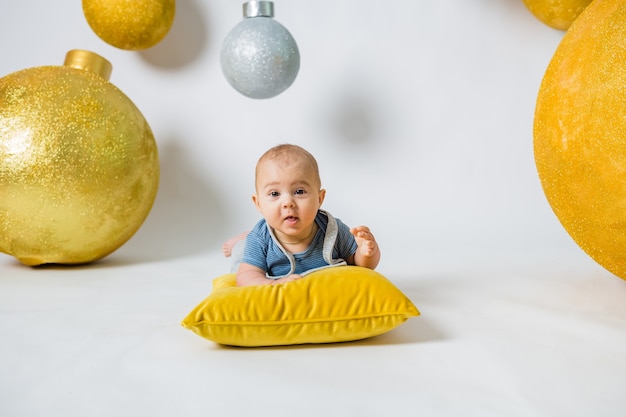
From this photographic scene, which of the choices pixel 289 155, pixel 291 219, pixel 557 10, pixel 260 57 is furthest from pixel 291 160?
pixel 557 10

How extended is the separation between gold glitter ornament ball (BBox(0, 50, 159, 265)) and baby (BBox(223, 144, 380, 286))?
0.57 m

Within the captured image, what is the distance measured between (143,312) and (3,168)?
654 mm

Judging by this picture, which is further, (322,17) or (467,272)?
(322,17)

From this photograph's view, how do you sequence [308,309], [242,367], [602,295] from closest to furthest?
[242,367], [308,309], [602,295]

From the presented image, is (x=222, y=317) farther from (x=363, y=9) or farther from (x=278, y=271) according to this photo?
(x=363, y=9)

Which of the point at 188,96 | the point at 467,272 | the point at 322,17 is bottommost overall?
the point at 467,272

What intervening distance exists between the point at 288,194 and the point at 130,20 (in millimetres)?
966

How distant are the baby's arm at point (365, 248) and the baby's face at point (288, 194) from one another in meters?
0.11

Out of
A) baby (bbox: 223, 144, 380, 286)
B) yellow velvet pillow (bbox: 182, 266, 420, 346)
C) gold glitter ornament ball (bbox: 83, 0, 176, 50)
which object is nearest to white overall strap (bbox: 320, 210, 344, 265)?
baby (bbox: 223, 144, 380, 286)

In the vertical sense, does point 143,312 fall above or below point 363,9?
below

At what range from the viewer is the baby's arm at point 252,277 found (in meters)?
1.63

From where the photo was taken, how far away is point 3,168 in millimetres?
2027

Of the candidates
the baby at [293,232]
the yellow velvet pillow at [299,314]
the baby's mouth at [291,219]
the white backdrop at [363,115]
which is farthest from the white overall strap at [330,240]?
the white backdrop at [363,115]

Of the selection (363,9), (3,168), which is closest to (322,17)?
(363,9)
